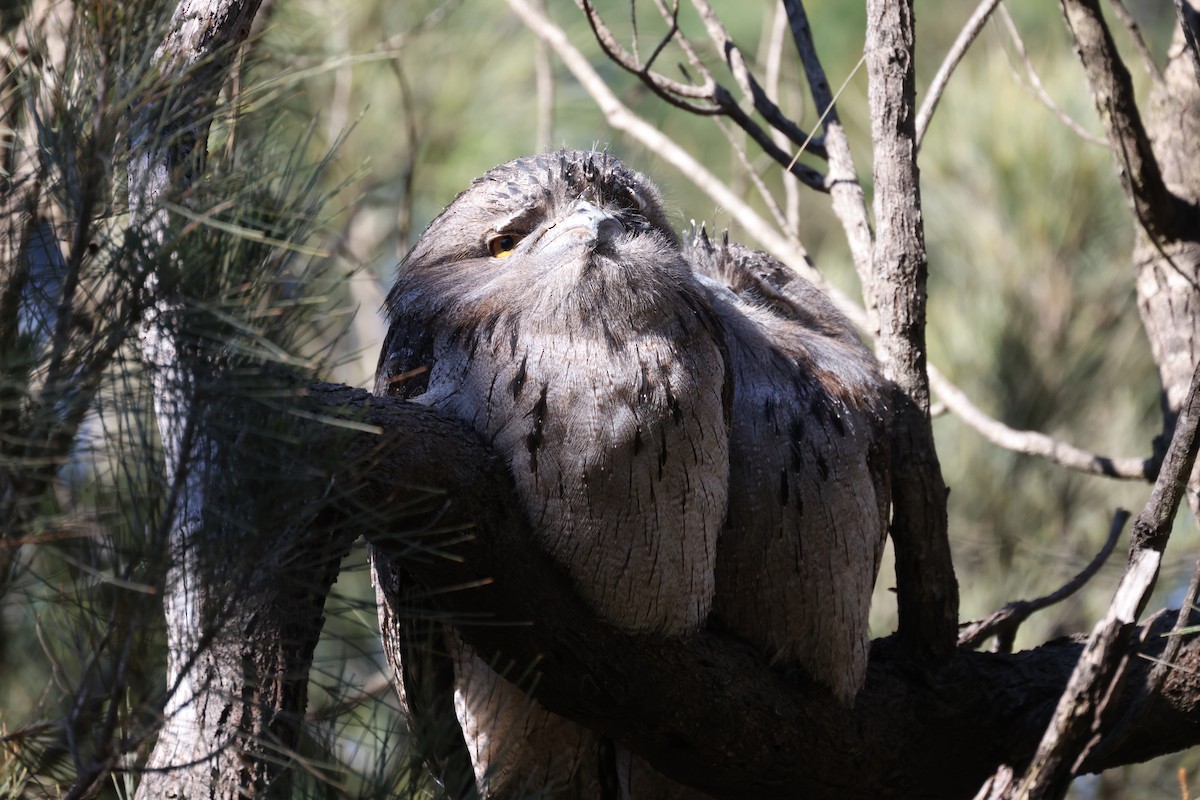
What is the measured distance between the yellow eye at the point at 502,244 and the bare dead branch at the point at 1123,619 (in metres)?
0.96

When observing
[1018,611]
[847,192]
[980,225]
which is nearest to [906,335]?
[847,192]

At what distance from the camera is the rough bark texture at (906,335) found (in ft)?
6.48

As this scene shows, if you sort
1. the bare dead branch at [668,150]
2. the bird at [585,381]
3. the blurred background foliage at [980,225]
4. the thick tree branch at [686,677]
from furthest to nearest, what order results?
the blurred background foliage at [980,225] → the bare dead branch at [668,150] → the bird at [585,381] → the thick tree branch at [686,677]

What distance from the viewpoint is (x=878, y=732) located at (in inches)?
80.0

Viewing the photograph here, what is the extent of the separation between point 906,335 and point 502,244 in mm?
710

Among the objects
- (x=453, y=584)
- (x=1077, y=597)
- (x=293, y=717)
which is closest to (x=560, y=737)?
(x=453, y=584)

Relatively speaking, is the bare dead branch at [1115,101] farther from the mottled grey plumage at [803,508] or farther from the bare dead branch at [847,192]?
the mottled grey plumage at [803,508]

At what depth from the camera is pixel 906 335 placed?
2039 millimetres

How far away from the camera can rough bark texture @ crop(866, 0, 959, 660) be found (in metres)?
1.97

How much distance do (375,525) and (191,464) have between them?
216 millimetres

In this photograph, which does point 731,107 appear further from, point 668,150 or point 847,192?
point 668,150

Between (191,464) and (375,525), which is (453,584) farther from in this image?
(191,464)

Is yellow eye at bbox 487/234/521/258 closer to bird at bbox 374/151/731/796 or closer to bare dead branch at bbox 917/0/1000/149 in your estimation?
bird at bbox 374/151/731/796

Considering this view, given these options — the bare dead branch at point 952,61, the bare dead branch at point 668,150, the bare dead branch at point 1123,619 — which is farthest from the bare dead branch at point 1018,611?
→ the bare dead branch at point 952,61
